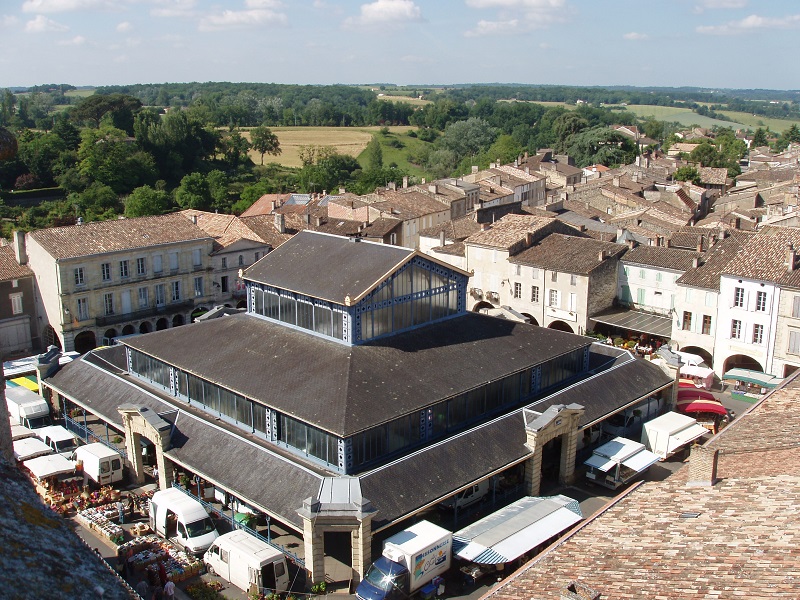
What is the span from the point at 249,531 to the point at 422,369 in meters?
9.01

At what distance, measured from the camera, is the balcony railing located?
49.2 m

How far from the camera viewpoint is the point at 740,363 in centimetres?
4447

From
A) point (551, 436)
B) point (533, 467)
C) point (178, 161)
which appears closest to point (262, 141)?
point (178, 161)

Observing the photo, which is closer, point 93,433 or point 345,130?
point 93,433

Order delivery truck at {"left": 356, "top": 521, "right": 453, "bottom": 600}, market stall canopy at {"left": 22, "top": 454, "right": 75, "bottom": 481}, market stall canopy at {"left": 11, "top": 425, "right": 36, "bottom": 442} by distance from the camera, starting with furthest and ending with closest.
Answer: market stall canopy at {"left": 11, "top": 425, "right": 36, "bottom": 442} < market stall canopy at {"left": 22, "top": 454, "right": 75, "bottom": 481} < delivery truck at {"left": 356, "top": 521, "right": 453, "bottom": 600}

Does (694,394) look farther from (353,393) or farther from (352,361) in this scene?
(353,393)

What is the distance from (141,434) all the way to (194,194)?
7299cm

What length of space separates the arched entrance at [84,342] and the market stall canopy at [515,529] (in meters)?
32.8

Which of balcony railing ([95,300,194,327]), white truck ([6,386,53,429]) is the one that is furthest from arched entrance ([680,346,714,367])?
white truck ([6,386,53,429])

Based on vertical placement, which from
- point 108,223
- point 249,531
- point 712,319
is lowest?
point 249,531

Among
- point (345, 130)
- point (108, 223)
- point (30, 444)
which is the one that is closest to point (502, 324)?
point (30, 444)

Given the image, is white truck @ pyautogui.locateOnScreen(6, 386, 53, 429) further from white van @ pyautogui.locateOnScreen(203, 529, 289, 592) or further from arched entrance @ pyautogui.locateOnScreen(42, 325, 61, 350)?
white van @ pyautogui.locateOnScreen(203, 529, 289, 592)

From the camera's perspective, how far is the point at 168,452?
29.2 meters

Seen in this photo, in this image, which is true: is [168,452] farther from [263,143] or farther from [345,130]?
[345,130]
